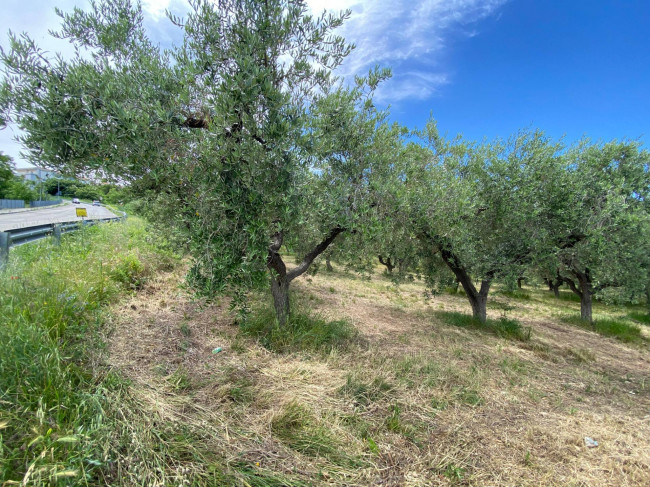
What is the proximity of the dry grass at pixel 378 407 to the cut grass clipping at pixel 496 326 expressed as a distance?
249 centimetres

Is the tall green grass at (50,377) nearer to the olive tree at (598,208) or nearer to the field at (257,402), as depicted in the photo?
the field at (257,402)

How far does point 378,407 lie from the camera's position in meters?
3.77

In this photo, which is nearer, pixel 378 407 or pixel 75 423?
pixel 75 423

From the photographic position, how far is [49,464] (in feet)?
6.51

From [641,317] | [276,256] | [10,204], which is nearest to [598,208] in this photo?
[276,256]

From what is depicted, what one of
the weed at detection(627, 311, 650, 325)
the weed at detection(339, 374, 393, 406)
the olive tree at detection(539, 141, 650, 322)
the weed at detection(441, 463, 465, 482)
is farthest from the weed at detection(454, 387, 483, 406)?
the weed at detection(627, 311, 650, 325)

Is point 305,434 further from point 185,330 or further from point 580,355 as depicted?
point 580,355

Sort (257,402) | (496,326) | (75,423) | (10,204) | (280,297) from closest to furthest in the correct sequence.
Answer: (75,423), (257,402), (280,297), (496,326), (10,204)

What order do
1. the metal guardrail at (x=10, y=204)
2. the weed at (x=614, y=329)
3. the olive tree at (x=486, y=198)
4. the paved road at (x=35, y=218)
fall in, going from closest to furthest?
the olive tree at (x=486, y=198)
the paved road at (x=35, y=218)
the weed at (x=614, y=329)
the metal guardrail at (x=10, y=204)

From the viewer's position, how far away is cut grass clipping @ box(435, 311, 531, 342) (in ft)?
30.7

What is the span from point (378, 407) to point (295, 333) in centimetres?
227

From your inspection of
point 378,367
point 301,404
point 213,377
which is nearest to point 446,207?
point 378,367

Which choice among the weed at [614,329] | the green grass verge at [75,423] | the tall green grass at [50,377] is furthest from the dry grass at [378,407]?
→ the weed at [614,329]

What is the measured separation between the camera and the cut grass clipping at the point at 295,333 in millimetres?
5316
